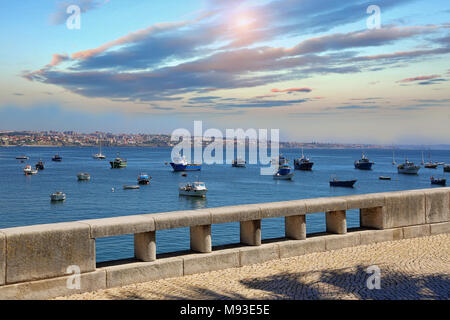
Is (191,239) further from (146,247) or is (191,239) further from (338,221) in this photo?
(338,221)

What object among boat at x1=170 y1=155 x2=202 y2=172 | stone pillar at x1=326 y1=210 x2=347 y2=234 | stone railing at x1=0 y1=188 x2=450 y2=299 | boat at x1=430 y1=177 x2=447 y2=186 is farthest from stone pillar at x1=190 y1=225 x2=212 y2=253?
boat at x1=170 y1=155 x2=202 y2=172

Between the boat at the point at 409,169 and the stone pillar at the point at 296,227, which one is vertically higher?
the stone pillar at the point at 296,227

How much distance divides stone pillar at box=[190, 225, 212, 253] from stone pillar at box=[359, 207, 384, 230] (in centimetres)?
417

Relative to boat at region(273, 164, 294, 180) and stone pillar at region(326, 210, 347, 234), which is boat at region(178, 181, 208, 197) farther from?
A: stone pillar at region(326, 210, 347, 234)

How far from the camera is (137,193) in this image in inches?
3036

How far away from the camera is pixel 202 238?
312 inches

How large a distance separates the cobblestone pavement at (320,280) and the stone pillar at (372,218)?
1.02 metres

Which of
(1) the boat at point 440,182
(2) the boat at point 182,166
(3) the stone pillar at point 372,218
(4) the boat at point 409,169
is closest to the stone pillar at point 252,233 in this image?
(3) the stone pillar at point 372,218

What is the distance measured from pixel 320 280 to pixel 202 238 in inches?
81.9

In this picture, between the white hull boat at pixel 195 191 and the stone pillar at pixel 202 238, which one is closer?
the stone pillar at pixel 202 238

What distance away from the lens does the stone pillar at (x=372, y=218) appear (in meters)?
10.1

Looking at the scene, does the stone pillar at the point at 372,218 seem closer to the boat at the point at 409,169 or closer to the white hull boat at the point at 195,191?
the white hull boat at the point at 195,191

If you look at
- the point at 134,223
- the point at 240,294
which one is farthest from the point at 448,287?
the point at 134,223
